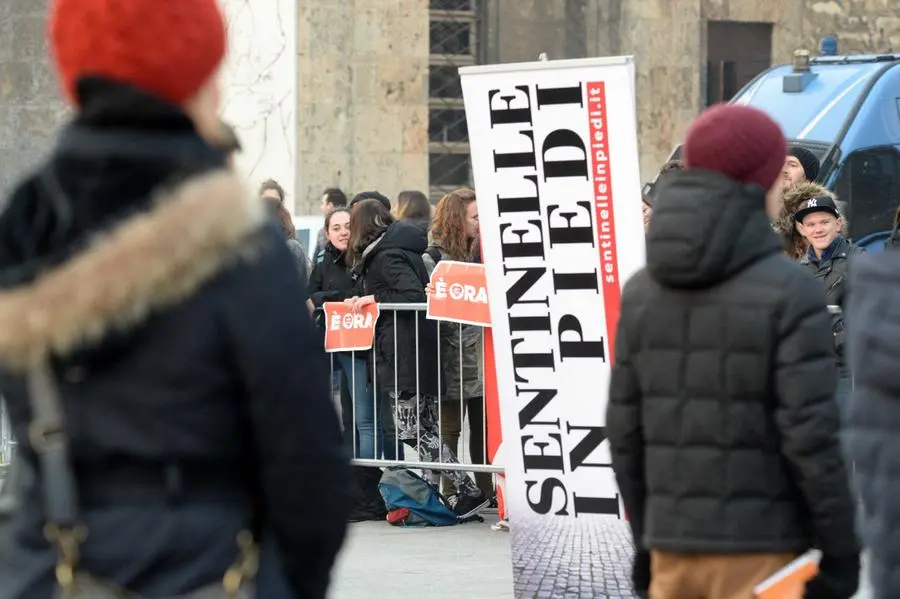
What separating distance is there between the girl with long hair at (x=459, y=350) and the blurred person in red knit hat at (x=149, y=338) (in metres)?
7.34

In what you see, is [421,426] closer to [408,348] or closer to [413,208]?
[408,348]

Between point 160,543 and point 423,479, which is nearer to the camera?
point 160,543

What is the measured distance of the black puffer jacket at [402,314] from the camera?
10.3m

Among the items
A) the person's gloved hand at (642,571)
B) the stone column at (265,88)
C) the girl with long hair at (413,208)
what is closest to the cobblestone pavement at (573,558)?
the person's gloved hand at (642,571)

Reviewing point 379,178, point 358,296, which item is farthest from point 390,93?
point 358,296

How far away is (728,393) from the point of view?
14.1 feet

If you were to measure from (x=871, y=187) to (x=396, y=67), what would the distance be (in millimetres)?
5790

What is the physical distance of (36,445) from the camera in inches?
109

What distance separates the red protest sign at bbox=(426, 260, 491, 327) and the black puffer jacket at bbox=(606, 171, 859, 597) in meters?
5.41

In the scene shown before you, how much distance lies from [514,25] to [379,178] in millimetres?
3199

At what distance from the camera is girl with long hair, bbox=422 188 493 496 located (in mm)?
10320

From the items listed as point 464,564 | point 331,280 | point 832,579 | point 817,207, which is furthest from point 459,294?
point 832,579

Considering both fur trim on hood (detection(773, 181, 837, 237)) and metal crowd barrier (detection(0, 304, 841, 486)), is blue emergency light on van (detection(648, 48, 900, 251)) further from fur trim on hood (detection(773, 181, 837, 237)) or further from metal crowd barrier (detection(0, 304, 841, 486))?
fur trim on hood (detection(773, 181, 837, 237))

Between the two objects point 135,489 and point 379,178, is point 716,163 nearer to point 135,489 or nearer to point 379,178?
point 135,489
